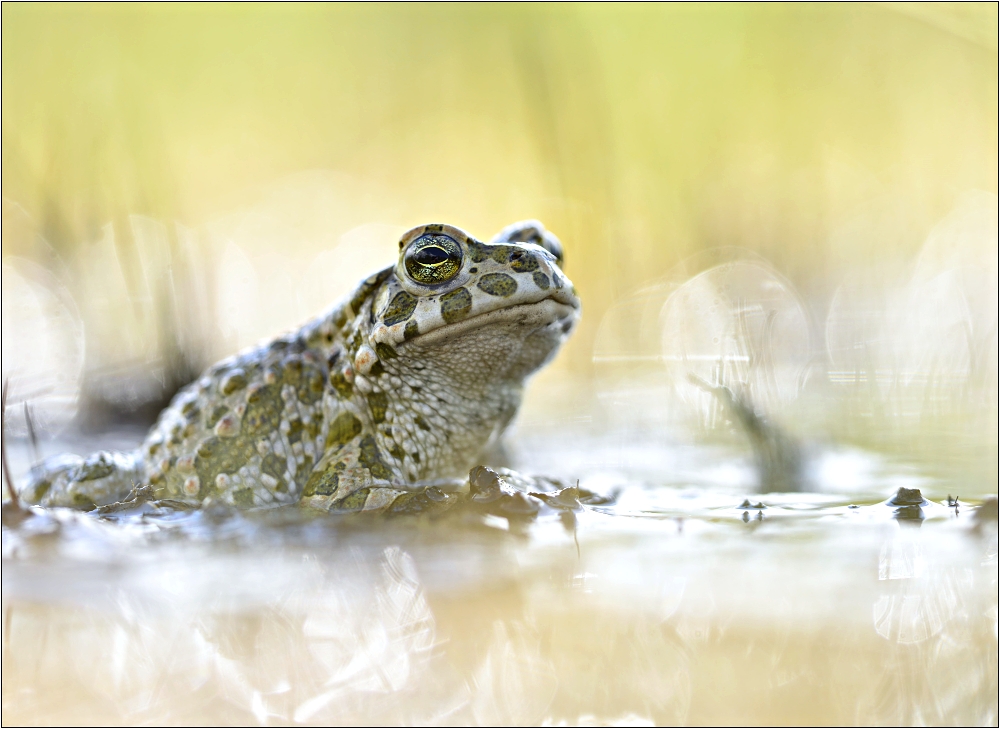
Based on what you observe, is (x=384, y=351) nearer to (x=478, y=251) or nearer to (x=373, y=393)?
(x=373, y=393)

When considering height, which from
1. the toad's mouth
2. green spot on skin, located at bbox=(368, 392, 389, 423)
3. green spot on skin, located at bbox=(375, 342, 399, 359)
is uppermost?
the toad's mouth

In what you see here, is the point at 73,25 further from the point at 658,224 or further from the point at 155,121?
the point at 658,224

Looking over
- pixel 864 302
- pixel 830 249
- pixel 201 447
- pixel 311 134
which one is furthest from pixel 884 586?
pixel 311 134

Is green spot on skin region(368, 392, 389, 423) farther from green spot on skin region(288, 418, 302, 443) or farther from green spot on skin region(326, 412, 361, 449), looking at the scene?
green spot on skin region(288, 418, 302, 443)

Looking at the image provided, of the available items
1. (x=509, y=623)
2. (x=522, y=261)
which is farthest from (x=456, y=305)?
(x=509, y=623)

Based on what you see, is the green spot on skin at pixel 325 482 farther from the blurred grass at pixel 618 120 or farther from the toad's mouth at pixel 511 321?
the blurred grass at pixel 618 120

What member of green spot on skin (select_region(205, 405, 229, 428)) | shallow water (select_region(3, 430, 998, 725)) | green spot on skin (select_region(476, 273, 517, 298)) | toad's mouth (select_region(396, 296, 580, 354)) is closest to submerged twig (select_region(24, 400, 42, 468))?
green spot on skin (select_region(205, 405, 229, 428))

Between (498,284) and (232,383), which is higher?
(498,284)

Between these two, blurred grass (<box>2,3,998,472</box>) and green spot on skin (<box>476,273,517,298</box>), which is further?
blurred grass (<box>2,3,998,472</box>)
